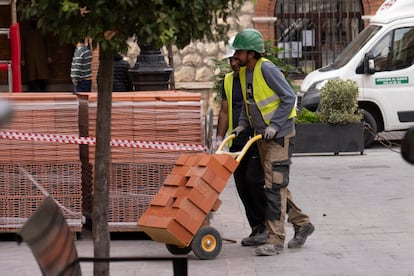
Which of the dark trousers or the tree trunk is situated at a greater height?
the tree trunk

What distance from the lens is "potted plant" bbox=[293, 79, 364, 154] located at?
51.3ft

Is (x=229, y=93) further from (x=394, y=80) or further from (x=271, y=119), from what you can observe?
(x=394, y=80)

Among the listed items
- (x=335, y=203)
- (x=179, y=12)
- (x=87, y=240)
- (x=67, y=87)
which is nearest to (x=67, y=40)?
(x=179, y=12)

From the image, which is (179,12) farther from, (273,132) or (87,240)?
(87,240)

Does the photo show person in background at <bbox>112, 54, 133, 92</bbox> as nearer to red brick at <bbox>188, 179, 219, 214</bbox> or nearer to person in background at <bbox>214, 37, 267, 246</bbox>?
person in background at <bbox>214, 37, 267, 246</bbox>

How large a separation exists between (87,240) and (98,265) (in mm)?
3420

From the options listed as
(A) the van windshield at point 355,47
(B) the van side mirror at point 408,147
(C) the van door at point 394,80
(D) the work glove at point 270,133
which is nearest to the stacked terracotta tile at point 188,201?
(D) the work glove at point 270,133

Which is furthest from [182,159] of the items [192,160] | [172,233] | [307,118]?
[307,118]

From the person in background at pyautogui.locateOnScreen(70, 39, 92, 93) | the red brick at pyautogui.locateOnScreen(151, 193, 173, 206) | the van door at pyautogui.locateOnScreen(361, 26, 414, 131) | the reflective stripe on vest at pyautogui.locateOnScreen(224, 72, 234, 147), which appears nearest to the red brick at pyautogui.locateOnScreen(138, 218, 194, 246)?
the red brick at pyautogui.locateOnScreen(151, 193, 173, 206)

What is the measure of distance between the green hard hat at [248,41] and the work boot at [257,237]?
155 cm

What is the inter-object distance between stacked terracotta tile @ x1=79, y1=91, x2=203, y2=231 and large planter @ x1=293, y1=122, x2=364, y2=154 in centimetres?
672

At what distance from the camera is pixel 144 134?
9.09m

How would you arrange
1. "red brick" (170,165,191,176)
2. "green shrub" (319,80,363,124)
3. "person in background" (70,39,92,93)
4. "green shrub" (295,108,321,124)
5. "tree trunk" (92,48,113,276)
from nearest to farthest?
"tree trunk" (92,48,113,276), "red brick" (170,165,191,176), "green shrub" (319,80,363,124), "green shrub" (295,108,321,124), "person in background" (70,39,92,93)

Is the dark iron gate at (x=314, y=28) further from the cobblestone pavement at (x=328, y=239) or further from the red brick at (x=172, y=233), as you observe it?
the red brick at (x=172, y=233)
